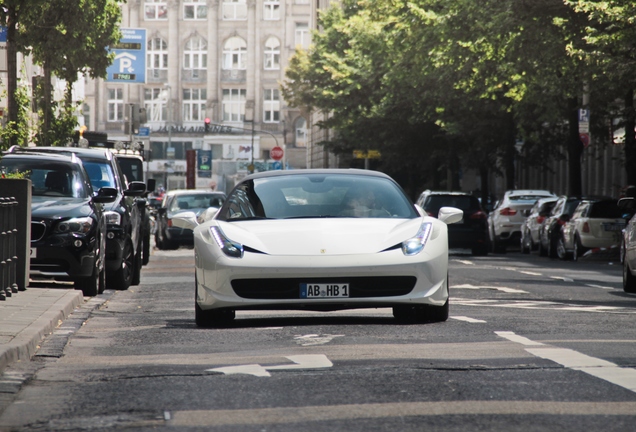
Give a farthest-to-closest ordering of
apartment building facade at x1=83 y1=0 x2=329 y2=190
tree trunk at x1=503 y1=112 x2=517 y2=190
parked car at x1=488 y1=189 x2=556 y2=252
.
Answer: apartment building facade at x1=83 y1=0 x2=329 y2=190 < tree trunk at x1=503 y1=112 x2=517 y2=190 < parked car at x1=488 y1=189 x2=556 y2=252

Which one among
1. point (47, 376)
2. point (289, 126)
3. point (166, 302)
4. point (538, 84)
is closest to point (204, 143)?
point (289, 126)

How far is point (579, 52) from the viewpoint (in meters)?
29.5

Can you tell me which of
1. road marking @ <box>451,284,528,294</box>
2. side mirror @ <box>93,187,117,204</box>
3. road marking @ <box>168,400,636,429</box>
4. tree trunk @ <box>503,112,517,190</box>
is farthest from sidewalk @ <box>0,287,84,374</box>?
tree trunk @ <box>503,112,517,190</box>

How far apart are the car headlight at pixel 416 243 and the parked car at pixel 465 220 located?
23633 mm

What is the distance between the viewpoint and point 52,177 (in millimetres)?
18766

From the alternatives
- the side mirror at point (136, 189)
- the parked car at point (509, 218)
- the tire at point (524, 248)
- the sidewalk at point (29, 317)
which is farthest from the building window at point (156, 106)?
the sidewalk at point (29, 317)

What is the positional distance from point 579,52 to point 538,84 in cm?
494

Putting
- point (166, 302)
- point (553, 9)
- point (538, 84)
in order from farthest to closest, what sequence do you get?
point (538, 84) < point (553, 9) < point (166, 302)

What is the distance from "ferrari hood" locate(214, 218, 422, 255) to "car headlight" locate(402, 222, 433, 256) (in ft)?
0.14

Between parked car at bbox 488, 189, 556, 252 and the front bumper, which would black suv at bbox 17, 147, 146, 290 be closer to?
the front bumper

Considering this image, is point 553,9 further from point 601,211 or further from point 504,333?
point 504,333

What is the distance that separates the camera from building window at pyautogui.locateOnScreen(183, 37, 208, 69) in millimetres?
130125

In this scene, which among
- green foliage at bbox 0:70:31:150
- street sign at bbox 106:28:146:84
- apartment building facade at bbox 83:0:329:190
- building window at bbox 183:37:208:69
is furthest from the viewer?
building window at bbox 183:37:208:69

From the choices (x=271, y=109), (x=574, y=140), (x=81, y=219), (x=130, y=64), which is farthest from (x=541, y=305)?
(x=271, y=109)
